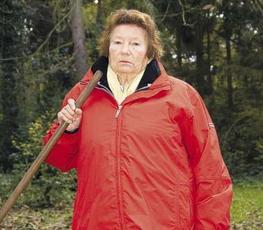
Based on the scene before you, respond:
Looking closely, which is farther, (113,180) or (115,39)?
(115,39)

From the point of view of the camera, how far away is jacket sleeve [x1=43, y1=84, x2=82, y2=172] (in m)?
2.88

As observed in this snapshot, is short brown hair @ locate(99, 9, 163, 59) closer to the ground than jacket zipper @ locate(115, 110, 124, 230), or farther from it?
farther from it

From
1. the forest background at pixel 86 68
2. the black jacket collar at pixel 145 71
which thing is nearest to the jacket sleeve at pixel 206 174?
the black jacket collar at pixel 145 71

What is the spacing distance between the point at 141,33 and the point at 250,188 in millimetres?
11826

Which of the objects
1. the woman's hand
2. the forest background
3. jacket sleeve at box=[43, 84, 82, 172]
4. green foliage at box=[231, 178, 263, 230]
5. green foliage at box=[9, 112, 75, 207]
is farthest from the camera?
the forest background

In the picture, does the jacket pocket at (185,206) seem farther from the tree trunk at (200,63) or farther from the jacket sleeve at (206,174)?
the tree trunk at (200,63)

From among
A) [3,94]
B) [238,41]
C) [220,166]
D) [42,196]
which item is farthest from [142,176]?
[238,41]

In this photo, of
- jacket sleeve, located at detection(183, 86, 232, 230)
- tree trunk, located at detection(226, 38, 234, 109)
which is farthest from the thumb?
tree trunk, located at detection(226, 38, 234, 109)

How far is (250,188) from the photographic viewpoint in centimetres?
1416

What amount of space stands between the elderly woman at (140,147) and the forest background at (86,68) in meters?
5.91

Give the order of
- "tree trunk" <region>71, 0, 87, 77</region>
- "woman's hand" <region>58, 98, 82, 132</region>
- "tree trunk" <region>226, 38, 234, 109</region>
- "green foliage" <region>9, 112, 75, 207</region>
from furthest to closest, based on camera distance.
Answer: "tree trunk" <region>226, 38, 234, 109</region> → "tree trunk" <region>71, 0, 87, 77</region> → "green foliage" <region>9, 112, 75, 207</region> → "woman's hand" <region>58, 98, 82, 132</region>

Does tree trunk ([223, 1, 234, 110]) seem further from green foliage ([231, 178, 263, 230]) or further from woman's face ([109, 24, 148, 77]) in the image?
woman's face ([109, 24, 148, 77])

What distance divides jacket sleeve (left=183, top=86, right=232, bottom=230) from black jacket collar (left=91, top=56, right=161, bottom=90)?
20cm

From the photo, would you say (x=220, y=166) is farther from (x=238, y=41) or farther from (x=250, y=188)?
(x=238, y=41)
